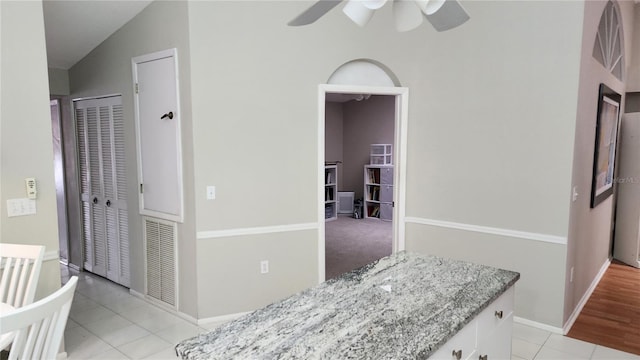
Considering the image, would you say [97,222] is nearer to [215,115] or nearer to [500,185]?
[215,115]

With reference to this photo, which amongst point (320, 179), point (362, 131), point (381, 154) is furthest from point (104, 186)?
point (362, 131)

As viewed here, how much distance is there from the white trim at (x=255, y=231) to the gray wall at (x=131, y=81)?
121 millimetres

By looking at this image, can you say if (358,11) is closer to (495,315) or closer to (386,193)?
(495,315)

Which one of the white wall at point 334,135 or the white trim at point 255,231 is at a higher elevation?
the white wall at point 334,135

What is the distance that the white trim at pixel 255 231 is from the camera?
332cm

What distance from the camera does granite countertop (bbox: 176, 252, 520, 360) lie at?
1.31 metres

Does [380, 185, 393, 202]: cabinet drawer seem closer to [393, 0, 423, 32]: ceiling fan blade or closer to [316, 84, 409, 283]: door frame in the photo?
[316, 84, 409, 283]: door frame

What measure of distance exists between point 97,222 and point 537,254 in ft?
14.4

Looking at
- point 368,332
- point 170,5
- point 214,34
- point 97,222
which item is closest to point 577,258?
point 368,332

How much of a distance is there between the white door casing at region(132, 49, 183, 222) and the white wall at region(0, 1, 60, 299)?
0.90m

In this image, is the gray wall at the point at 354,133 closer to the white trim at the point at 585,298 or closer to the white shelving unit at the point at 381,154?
the white shelving unit at the point at 381,154

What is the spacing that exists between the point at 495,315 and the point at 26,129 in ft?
9.73

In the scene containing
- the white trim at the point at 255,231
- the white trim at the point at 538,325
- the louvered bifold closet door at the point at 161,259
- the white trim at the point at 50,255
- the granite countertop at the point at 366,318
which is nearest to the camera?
the granite countertop at the point at 366,318

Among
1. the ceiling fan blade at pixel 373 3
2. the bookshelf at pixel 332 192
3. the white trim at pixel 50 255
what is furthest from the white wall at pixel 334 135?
the ceiling fan blade at pixel 373 3
